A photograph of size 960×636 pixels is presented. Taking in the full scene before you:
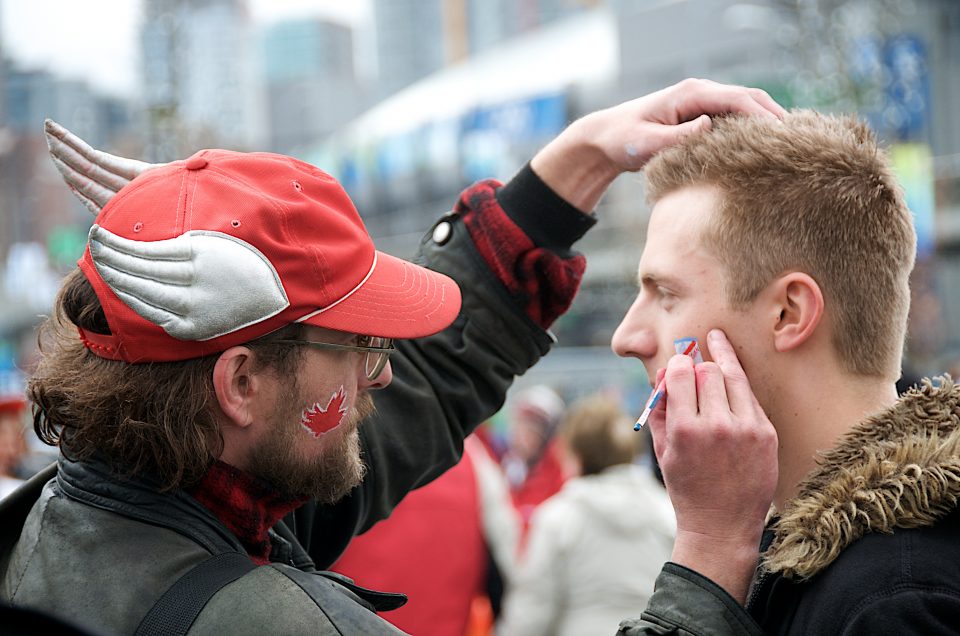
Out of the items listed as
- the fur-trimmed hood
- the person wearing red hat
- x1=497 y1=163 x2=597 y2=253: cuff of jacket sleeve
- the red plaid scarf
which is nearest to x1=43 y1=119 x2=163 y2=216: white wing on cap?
the person wearing red hat

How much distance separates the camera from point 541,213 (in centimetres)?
257

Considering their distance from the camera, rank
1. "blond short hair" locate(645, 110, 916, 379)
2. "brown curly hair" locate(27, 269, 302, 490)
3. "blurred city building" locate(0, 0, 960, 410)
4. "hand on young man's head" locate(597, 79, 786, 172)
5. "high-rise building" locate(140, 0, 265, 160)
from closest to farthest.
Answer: "brown curly hair" locate(27, 269, 302, 490) < "blond short hair" locate(645, 110, 916, 379) < "hand on young man's head" locate(597, 79, 786, 172) < "high-rise building" locate(140, 0, 265, 160) < "blurred city building" locate(0, 0, 960, 410)

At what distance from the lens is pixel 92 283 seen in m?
1.90

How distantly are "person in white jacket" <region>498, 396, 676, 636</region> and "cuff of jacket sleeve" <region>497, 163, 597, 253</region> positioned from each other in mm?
2159

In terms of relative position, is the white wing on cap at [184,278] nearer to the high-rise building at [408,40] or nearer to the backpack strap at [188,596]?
the backpack strap at [188,596]

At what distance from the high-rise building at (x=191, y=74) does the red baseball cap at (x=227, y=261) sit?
1097cm

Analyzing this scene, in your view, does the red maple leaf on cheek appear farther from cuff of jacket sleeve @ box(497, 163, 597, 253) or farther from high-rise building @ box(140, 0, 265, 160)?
high-rise building @ box(140, 0, 265, 160)

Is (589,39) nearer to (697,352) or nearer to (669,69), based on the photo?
(669,69)

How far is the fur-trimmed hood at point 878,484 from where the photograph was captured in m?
1.72

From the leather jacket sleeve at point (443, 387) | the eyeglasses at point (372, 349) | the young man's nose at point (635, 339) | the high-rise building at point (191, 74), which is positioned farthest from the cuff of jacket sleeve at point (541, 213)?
the high-rise building at point (191, 74)

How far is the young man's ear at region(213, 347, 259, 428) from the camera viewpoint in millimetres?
1899

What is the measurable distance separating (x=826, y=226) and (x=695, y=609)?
2.56 ft

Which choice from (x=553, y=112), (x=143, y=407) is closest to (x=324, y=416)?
(x=143, y=407)

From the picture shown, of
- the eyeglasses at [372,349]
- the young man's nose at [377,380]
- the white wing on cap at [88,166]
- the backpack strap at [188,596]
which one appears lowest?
the backpack strap at [188,596]
